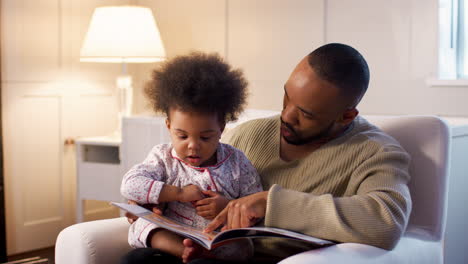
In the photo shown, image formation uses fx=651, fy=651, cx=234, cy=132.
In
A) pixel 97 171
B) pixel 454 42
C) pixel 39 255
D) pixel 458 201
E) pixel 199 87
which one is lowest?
pixel 39 255

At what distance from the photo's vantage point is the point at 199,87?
4.80 ft

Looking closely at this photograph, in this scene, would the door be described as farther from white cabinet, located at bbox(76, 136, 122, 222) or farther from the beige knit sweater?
the beige knit sweater

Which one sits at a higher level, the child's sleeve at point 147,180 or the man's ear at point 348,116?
the man's ear at point 348,116

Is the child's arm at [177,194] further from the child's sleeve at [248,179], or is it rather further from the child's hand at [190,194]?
the child's sleeve at [248,179]

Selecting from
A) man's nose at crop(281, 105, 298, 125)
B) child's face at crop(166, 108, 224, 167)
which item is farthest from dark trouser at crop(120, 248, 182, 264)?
man's nose at crop(281, 105, 298, 125)

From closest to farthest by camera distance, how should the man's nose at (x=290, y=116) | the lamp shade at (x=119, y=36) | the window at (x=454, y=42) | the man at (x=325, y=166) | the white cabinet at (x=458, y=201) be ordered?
the man at (x=325, y=166) < the man's nose at (x=290, y=116) < the white cabinet at (x=458, y=201) < the window at (x=454, y=42) < the lamp shade at (x=119, y=36)

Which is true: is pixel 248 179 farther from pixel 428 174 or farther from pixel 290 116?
pixel 428 174

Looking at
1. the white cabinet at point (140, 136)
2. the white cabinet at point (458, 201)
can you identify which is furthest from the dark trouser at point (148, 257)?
the white cabinet at point (140, 136)

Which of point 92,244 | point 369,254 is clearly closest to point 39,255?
point 92,244

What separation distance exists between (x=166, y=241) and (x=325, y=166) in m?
0.42

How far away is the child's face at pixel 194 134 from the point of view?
1.45 meters

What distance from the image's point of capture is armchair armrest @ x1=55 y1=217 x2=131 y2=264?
1.52 meters

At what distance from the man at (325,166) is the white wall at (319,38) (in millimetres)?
1413

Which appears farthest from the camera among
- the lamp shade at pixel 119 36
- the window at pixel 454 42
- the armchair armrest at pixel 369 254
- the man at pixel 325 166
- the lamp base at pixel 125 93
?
the lamp base at pixel 125 93
